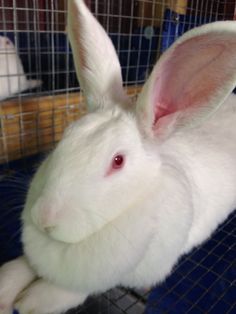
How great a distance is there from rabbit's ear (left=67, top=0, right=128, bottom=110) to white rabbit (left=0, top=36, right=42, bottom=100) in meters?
1.25

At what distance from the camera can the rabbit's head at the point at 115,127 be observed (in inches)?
Answer: 28.3

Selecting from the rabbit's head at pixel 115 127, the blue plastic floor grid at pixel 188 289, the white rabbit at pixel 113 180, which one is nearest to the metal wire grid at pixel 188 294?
the blue plastic floor grid at pixel 188 289

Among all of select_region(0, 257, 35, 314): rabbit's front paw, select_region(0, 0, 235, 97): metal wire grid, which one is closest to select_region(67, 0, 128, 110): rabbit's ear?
select_region(0, 257, 35, 314): rabbit's front paw

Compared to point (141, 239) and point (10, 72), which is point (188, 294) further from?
point (10, 72)

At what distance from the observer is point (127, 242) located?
31.5 inches

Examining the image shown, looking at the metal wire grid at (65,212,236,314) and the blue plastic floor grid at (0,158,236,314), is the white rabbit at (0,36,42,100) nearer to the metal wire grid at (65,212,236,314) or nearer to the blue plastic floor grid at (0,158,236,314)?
the blue plastic floor grid at (0,158,236,314)

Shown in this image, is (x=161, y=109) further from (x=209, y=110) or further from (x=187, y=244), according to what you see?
(x=187, y=244)

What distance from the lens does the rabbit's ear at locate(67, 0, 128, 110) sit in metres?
0.88

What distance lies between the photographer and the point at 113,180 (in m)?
0.77

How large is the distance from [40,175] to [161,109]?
1.11 ft

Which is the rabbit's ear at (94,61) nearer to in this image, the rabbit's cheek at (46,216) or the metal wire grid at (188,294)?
the rabbit's cheek at (46,216)

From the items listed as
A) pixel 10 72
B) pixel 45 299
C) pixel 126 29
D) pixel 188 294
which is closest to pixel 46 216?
pixel 45 299

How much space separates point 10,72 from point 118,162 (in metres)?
1.74

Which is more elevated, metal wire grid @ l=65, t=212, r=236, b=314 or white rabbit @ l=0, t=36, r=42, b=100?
white rabbit @ l=0, t=36, r=42, b=100
